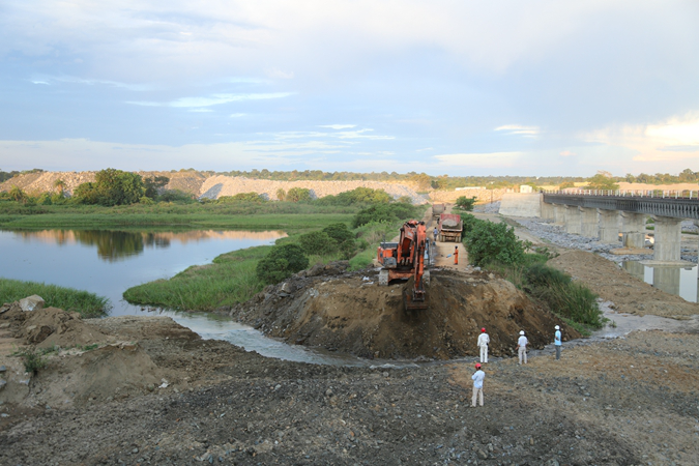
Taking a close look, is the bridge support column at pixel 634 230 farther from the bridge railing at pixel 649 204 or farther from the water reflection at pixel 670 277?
the water reflection at pixel 670 277

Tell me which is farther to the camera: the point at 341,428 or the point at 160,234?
the point at 160,234

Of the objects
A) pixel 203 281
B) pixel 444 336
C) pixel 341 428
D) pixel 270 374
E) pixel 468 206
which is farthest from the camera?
pixel 468 206

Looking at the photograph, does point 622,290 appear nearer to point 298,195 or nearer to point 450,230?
point 450,230

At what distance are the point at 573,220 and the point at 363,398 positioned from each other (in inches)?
2810

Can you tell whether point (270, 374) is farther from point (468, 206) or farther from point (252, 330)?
point (468, 206)

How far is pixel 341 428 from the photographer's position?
420 inches

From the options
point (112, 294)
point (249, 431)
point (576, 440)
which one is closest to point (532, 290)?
point (576, 440)

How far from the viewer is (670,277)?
125 feet

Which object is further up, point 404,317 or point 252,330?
point 404,317

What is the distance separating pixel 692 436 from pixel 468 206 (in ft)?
283

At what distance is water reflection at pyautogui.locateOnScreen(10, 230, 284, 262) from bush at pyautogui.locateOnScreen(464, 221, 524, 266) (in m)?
35.1

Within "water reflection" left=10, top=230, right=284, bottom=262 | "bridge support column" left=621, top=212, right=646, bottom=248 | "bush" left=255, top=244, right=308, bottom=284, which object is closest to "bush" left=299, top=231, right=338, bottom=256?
"bush" left=255, top=244, right=308, bottom=284

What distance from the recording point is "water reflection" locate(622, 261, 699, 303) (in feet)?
111

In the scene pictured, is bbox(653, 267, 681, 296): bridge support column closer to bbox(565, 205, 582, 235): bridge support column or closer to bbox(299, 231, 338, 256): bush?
bbox(299, 231, 338, 256): bush
